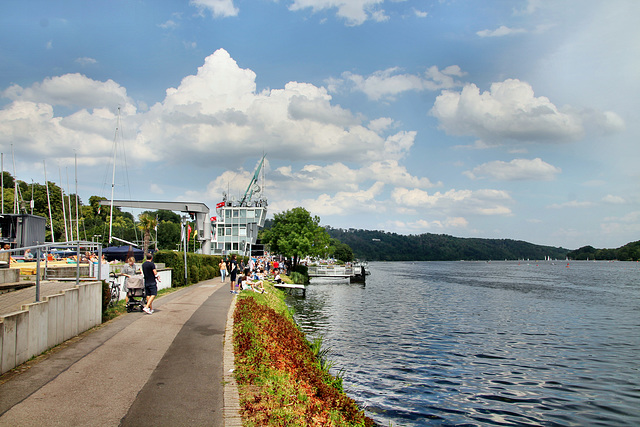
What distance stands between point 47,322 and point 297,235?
6860cm

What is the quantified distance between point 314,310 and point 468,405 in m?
23.6

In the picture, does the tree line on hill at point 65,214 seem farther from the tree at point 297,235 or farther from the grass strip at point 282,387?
the grass strip at point 282,387

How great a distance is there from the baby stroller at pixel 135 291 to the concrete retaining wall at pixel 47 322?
255 cm

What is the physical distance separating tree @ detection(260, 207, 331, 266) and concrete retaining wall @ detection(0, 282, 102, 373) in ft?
211

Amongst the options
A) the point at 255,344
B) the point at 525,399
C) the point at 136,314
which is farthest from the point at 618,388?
the point at 136,314

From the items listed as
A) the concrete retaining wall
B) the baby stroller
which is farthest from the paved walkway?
the baby stroller

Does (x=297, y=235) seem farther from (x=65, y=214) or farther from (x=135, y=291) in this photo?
(x=135, y=291)

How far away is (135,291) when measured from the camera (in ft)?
55.1

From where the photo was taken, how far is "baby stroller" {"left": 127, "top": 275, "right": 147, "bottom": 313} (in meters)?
16.8

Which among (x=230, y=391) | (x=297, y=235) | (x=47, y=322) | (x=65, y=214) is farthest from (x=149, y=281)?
(x=65, y=214)

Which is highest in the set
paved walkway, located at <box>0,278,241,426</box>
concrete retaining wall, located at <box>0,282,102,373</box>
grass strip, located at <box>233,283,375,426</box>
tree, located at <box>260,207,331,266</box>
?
tree, located at <box>260,207,331,266</box>

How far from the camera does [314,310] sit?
1444 inches

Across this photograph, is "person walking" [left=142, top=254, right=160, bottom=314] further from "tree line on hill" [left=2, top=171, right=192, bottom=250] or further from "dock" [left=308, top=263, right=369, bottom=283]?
"dock" [left=308, top=263, right=369, bottom=283]

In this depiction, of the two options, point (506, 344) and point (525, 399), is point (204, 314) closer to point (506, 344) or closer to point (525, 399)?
point (525, 399)
